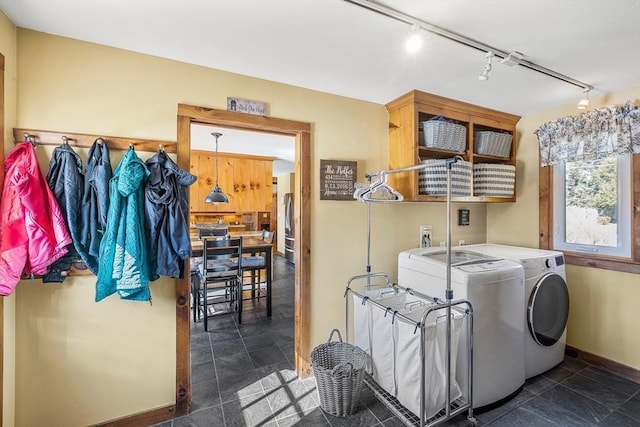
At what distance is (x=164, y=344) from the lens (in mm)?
1815

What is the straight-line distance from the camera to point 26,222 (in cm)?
140

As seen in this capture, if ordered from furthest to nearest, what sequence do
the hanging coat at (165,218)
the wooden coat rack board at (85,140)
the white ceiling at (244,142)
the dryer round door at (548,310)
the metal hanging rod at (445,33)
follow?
the white ceiling at (244,142) < the dryer round door at (548,310) < the hanging coat at (165,218) < the wooden coat rack board at (85,140) < the metal hanging rod at (445,33)

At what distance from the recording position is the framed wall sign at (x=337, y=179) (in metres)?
2.28

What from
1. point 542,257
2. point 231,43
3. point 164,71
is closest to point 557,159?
point 542,257

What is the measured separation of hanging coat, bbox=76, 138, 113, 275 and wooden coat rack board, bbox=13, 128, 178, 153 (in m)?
0.07

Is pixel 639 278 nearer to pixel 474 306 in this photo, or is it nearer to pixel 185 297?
pixel 474 306

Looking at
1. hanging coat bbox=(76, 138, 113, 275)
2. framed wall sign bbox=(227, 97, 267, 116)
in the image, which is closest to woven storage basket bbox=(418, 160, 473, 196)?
framed wall sign bbox=(227, 97, 267, 116)

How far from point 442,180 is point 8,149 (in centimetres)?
269

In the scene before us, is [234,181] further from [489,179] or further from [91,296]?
[489,179]

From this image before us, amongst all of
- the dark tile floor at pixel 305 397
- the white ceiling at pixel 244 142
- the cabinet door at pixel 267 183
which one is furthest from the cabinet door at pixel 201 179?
the dark tile floor at pixel 305 397

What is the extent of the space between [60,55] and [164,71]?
1.66 ft

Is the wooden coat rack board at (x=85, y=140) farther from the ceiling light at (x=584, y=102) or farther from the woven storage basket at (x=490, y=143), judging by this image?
the ceiling light at (x=584, y=102)

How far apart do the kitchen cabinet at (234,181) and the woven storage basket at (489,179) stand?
3.97m

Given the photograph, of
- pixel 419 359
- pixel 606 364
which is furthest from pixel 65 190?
pixel 606 364
